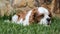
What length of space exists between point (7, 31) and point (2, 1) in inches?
138

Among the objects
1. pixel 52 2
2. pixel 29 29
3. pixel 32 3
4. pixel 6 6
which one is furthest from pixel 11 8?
pixel 29 29

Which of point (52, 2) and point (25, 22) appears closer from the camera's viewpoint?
point (25, 22)

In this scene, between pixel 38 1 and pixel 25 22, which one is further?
pixel 38 1

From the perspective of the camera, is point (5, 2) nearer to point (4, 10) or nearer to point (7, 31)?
point (4, 10)

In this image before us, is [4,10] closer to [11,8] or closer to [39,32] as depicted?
[11,8]

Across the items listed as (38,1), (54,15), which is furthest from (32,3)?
(54,15)

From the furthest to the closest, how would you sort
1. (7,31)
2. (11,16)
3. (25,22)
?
(11,16)
(25,22)
(7,31)

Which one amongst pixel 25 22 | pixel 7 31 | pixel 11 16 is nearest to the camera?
pixel 7 31

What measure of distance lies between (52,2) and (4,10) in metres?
1.70

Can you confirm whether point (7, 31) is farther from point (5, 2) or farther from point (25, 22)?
point (5, 2)

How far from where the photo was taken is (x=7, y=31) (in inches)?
232

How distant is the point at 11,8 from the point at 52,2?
1454 mm

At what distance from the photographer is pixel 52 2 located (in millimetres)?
9156

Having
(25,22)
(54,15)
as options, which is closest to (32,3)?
(54,15)
